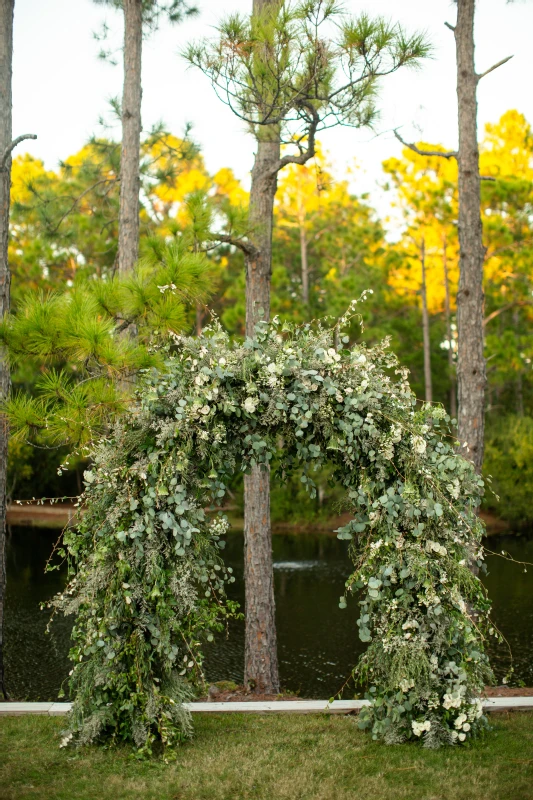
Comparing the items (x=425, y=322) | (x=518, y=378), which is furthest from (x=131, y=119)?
(x=518, y=378)

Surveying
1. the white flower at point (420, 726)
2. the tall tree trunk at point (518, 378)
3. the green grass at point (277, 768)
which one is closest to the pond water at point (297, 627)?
the green grass at point (277, 768)

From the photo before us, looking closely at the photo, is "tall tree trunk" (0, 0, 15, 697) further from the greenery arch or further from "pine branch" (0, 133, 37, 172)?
the greenery arch

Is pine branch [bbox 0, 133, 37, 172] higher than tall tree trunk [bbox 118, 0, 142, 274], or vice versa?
tall tree trunk [bbox 118, 0, 142, 274]

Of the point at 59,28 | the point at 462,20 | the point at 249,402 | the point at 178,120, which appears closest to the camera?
the point at 249,402

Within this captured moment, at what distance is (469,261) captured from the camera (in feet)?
23.4

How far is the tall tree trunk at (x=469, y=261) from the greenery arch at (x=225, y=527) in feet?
9.43

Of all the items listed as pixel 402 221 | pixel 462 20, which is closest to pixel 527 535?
pixel 402 221

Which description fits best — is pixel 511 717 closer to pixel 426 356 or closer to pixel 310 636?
pixel 310 636

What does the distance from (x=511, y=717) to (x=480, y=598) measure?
3.15 ft

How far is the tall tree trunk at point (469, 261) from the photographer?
7039mm

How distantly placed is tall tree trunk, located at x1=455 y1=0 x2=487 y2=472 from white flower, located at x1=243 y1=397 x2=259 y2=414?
345 cm

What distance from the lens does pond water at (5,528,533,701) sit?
332 inches

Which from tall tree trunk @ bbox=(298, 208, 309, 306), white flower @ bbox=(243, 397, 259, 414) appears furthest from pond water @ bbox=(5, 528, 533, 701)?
tall tree trunk @ bbox=(298, 208, 309, 306)

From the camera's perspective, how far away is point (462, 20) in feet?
23.9
